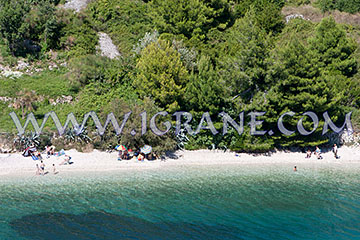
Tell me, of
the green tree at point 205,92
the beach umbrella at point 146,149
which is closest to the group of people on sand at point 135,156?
the beach umbrella at point 146,149

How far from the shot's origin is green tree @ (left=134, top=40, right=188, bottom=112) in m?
31.5

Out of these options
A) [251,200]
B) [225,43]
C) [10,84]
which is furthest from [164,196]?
[225,43]

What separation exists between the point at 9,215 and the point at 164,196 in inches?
364

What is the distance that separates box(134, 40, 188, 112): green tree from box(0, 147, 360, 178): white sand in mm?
5081

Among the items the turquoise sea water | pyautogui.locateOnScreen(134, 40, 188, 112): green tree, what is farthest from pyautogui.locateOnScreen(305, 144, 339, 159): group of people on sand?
pyautogui.locateOnScreen(134, 40, 188, 112): green tree

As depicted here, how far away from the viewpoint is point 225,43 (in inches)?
1732

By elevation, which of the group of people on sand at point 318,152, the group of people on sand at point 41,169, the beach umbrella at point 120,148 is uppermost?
the beach umbrella at point 120,148

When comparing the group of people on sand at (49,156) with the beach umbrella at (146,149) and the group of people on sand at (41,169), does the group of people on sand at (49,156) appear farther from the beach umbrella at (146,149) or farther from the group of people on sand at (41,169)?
the beach umbrella at (146,149)

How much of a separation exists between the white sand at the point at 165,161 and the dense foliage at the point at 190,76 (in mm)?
1008

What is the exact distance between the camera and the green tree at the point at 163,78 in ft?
103

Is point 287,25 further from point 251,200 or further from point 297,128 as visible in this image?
point 251,200

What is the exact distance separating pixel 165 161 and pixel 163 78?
25.0 feet

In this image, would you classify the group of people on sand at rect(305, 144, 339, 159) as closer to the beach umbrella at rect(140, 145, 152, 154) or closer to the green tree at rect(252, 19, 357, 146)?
the green tree at rect(252, 19, 357, 146)

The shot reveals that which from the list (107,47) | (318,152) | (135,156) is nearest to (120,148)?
(135,156)
